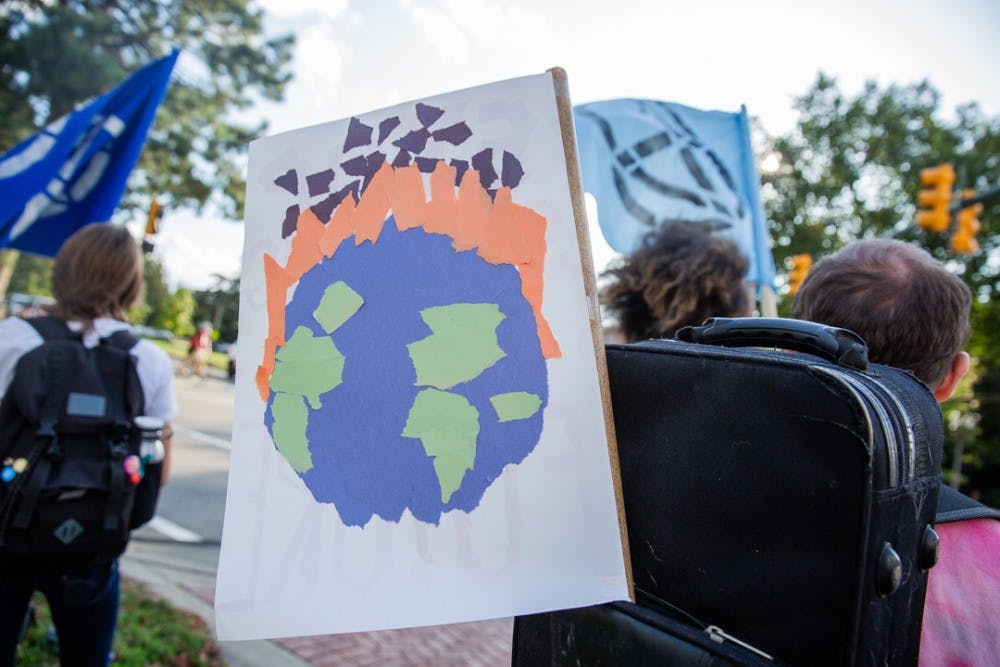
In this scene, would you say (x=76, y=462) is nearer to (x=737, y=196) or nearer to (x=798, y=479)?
(x=798, y=479)

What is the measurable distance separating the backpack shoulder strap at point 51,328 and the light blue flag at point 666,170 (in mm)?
2023

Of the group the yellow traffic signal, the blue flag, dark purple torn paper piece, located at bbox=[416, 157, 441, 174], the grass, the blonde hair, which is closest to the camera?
dark purple torn paper piece, located at bbox=[416, 157, 441, 174]

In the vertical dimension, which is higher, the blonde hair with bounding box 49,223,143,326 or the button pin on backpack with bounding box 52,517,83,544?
the blonde hair with bounding box 49,223,143,326

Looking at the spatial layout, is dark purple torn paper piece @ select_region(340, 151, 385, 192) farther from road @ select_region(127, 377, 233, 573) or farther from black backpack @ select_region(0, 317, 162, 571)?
road @ select_region(127, 377, 233, 573)

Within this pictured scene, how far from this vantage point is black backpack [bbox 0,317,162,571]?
1.78 meters

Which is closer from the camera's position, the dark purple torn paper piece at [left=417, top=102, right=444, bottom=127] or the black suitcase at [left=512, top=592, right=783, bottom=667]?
the black suitcase at [left=512, top=592, right=783, bottom=667]

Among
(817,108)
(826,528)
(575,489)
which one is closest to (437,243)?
(575,489)

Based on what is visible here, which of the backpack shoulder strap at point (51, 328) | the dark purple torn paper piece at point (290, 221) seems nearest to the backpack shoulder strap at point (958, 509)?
the dark purple torn paper piece at point (290, 221)

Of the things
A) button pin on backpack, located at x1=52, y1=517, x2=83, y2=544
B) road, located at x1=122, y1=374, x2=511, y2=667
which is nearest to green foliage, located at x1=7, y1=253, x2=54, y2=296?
road, located at x1=122, y1=374, x2=511, y2=667

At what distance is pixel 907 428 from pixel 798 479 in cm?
16

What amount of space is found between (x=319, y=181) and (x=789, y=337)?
814mm

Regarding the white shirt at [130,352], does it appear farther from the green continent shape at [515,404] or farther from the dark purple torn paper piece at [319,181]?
the green continent shape at [515,404]

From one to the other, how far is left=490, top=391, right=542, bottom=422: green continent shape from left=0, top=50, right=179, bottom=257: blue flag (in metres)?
3.03

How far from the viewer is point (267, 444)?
1.10 m
